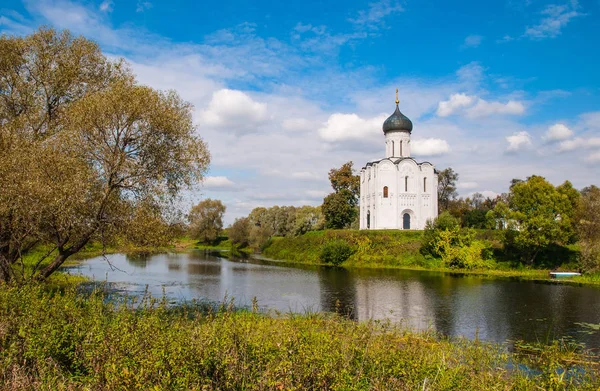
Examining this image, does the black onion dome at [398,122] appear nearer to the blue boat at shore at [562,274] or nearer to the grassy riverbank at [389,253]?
the grassy riverbank at [389,253]

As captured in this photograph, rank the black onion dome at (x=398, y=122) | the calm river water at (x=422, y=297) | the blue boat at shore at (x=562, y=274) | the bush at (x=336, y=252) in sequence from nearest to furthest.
A: 1. the calm river water at (x=422, y=297)
2. the blue boat at shore at (x=562, y=274)
3. the bush at (x=336, y=252)
4. the black onion dome at (x=398, y=122)

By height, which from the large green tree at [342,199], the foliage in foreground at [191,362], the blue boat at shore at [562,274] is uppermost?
the large green tree at [342,199]

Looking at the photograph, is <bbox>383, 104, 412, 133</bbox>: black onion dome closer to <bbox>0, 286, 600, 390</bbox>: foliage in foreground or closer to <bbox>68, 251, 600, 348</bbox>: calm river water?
<bbox>68, 251, 600, 348</bbox>: calm river water

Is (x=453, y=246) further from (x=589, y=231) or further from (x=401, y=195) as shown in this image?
(x=401, y=195)

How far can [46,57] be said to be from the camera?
59.8ft

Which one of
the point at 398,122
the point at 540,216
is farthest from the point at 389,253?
the point at 398,122

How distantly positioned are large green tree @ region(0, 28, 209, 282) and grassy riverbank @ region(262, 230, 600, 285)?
95.7 feet

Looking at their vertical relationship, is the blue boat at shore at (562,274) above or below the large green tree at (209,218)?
Answer: below

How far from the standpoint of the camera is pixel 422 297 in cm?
2288

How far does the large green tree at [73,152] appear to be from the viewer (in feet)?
42.2

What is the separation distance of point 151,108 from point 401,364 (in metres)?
11.9

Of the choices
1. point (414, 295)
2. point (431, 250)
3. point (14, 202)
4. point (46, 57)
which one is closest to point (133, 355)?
point (14, 202)

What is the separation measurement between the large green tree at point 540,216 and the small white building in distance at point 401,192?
16.5 m

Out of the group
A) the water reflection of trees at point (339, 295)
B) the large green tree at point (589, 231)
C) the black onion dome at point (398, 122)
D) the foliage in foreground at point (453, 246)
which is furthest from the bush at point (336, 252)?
the large green tree at point (589, 231)
